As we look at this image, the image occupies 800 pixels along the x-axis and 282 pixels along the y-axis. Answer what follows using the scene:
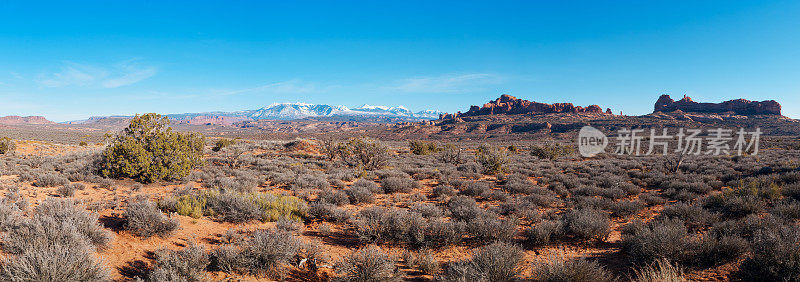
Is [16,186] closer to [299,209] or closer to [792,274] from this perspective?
[299,209]

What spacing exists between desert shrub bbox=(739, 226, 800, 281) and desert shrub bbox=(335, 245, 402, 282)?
15.6ft

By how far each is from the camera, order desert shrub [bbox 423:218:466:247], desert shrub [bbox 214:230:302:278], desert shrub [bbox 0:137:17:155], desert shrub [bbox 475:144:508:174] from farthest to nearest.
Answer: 1. desert shrub [bbox 0:137:17:155]
2. desert shrub [bbox 475:144:508:174]
3. desert shrub [bbox 423:218:466:247]
4. desert shrub [bbox 214:230:302:278]

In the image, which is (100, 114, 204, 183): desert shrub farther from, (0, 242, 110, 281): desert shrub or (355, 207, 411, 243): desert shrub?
(355, 207, 411, 243): desert shrub

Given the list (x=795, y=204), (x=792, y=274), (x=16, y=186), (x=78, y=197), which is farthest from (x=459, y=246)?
(x=16, y=186)

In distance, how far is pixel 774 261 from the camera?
12.2 feet

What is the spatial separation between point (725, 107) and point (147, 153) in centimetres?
15616

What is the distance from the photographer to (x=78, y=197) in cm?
871

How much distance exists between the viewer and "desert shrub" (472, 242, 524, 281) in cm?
404

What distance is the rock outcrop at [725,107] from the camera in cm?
→ 9450

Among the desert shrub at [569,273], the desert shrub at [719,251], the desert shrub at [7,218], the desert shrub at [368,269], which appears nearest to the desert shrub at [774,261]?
the desert shrub at [719,251]

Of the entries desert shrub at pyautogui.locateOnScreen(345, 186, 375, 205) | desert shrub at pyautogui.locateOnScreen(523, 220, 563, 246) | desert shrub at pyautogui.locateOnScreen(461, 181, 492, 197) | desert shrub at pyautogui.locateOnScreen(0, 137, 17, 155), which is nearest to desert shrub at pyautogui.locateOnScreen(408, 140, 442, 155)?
desert shrub at pyautogui.locateOnScreen(461, 181, 492, 197)

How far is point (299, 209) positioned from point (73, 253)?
4393 millimetres

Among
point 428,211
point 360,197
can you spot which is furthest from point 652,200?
point 360,197

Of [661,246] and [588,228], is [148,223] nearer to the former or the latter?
[588,228]
